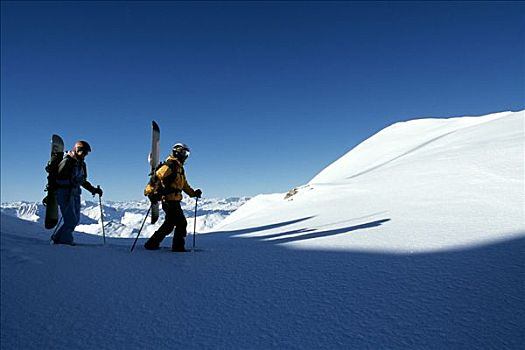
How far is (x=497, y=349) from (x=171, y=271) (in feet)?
11.8

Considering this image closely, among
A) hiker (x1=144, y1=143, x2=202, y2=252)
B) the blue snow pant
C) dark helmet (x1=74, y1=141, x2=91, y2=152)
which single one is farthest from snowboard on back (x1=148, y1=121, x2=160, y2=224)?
hiker (x1=144, y1=143, x2=202, y2=252)

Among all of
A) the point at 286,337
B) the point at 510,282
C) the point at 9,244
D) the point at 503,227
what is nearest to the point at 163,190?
the point at 9,244

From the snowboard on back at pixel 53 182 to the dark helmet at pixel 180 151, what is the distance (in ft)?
8.30

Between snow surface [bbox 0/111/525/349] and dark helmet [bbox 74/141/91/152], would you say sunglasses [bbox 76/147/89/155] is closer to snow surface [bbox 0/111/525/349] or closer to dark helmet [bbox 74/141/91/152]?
dark helmet [bbox 74/141/91/152]

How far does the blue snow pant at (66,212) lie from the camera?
5.95 meters

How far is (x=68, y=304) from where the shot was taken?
301 cm

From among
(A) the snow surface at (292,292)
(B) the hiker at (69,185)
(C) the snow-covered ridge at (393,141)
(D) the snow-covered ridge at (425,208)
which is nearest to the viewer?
(A) the snow surface at (292,292)

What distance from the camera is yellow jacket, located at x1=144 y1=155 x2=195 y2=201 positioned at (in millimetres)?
5555

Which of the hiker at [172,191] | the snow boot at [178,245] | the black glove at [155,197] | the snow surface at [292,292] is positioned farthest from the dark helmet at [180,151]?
the snow surface at [292,292]

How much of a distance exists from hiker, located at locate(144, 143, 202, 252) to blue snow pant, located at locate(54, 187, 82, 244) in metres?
1.60

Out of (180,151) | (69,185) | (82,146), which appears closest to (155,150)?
(82,146)

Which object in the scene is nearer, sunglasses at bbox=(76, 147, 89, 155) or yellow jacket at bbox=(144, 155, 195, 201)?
yellow jacket at bbox=(144, 155, 195, 201)

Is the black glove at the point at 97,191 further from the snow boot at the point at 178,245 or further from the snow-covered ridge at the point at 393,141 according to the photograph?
the snow-covered ridge at the point at 393,141

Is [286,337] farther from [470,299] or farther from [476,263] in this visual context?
[476,263]
